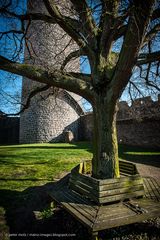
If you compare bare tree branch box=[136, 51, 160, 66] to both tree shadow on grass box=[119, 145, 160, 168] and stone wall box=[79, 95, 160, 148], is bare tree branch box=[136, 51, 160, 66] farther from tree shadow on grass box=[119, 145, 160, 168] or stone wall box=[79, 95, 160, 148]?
stone wall box=[79, 95, 160, 148]

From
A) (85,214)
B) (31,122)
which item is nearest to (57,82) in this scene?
(85,214)

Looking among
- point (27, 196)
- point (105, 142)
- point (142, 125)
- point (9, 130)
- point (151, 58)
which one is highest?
point (151, 58)

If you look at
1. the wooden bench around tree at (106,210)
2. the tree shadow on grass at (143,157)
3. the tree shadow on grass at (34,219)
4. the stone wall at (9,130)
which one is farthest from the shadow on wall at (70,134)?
the wooden bench around tree at (106,210)

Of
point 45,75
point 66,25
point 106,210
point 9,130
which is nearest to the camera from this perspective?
point 106,210

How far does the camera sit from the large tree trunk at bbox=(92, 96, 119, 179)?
13.5 ft

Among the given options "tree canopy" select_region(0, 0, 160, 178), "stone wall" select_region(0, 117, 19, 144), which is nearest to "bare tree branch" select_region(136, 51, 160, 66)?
"tree canopy" select_region(0, 0, 160, 178)

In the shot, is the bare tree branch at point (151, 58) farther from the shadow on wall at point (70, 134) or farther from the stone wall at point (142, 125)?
the shadow on wall at point (70, 134)

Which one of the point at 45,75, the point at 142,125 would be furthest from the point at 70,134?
the point at 45,75

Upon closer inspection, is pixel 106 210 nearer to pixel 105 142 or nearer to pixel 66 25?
pixel 105 142

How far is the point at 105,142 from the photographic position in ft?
13.7

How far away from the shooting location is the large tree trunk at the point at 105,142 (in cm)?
411

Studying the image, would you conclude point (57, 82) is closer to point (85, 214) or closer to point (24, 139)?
point (85, 214)

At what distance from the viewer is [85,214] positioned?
120 inches

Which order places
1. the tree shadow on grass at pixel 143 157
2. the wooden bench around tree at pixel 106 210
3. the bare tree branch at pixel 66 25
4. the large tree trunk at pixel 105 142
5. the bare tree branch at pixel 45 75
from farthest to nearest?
the tree shadow on grass at pixel 143 157 < the bare tree branch at pixel 66 25 < the large tree trunk at pixel 105 142 < the bare tree branch at pixel 45 75 < the wooden bench around tree at pixel 106 210
